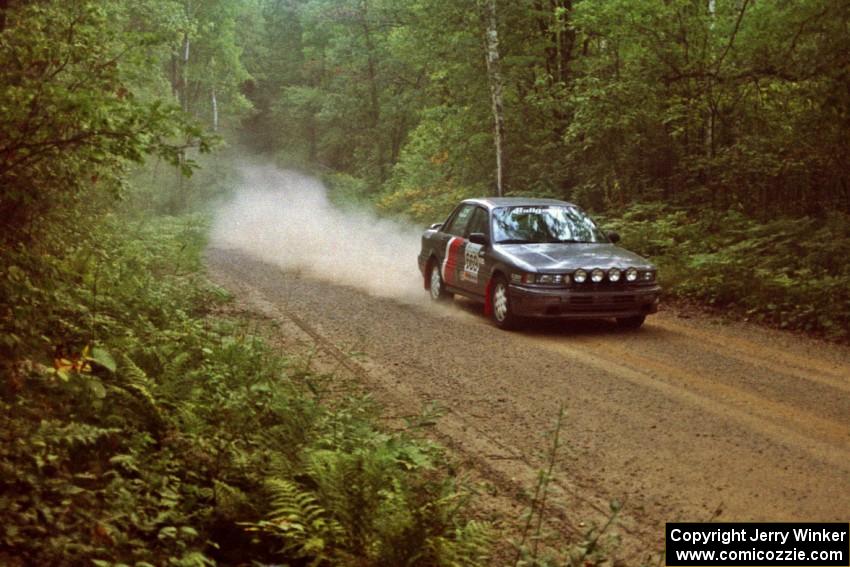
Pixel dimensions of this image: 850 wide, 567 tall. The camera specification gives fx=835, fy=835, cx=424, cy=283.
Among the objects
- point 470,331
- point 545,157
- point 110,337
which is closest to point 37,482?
point 110,337

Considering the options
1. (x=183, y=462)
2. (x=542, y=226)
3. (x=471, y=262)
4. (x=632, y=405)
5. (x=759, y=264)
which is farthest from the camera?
(x=759, y=264)

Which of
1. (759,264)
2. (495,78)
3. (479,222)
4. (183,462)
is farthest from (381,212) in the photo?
(183,462)

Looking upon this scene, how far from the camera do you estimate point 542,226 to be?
501 inches

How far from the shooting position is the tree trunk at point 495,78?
22672mm

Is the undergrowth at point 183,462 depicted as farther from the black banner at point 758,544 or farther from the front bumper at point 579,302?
the front bumper at point 579,302

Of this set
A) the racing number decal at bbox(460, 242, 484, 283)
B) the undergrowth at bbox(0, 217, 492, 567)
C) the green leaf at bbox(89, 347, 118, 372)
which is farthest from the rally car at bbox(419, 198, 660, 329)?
the green leaf at bbox(89, 347, 118, 372)

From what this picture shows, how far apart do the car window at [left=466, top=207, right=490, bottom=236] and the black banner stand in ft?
26.9

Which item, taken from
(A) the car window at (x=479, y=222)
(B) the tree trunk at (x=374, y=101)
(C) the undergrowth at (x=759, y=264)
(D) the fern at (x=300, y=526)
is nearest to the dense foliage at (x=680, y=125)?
(C) the undergrowth at (x=759, y=264)

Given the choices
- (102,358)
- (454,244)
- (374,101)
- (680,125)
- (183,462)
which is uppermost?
(374,101)

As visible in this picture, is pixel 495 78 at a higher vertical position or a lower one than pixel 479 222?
higher

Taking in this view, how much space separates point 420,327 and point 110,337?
523cm

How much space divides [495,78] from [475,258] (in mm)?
11440

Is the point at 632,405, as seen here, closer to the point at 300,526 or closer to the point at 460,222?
the point at 300,526

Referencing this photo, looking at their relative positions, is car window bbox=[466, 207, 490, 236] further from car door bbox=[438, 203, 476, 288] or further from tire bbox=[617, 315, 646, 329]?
tire bbox=[617, 315, 646, 329]
